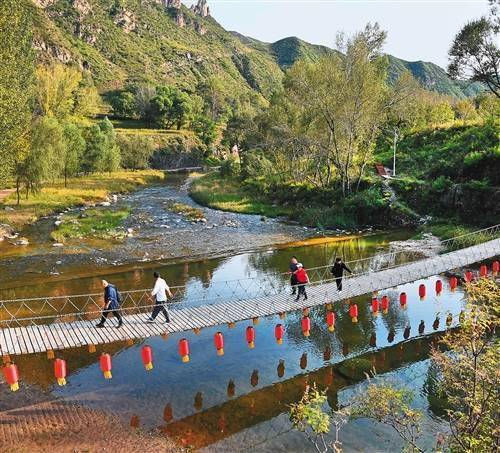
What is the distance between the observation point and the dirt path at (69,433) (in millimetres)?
12719

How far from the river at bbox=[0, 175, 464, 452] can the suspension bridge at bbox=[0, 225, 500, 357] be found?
1534mm

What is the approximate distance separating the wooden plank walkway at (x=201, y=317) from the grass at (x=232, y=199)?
2682 cm

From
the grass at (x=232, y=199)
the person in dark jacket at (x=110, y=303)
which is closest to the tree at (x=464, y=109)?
the grass at (x=232, y=199)

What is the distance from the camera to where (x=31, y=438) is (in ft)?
42.8

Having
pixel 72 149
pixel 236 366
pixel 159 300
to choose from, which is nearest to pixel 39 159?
pixel 72 149

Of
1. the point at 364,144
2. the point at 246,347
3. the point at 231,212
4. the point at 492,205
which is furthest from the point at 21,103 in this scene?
the point at 492,205

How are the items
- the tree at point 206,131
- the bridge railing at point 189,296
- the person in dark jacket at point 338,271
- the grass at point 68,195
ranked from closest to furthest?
the person in dark jacket at point 338,271, the bridge railing at point 189,296, the grass at point 68,195, the tree at point 206,131

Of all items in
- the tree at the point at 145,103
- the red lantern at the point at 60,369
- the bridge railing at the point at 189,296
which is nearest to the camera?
the red lantern at the point at 60,369

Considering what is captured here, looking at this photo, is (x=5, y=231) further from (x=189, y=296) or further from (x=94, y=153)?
(x=94, y=153)

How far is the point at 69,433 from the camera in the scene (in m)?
13.3

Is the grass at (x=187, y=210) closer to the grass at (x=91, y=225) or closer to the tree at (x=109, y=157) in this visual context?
the grass at (x=91, y=225)

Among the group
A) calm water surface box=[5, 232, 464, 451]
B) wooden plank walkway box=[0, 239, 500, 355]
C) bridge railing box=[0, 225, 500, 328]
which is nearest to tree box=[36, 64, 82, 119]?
bridge railing box=[0, 225, 500, 328]

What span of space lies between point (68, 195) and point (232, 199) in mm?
19644

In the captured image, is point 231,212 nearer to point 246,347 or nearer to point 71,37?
point 246,347
